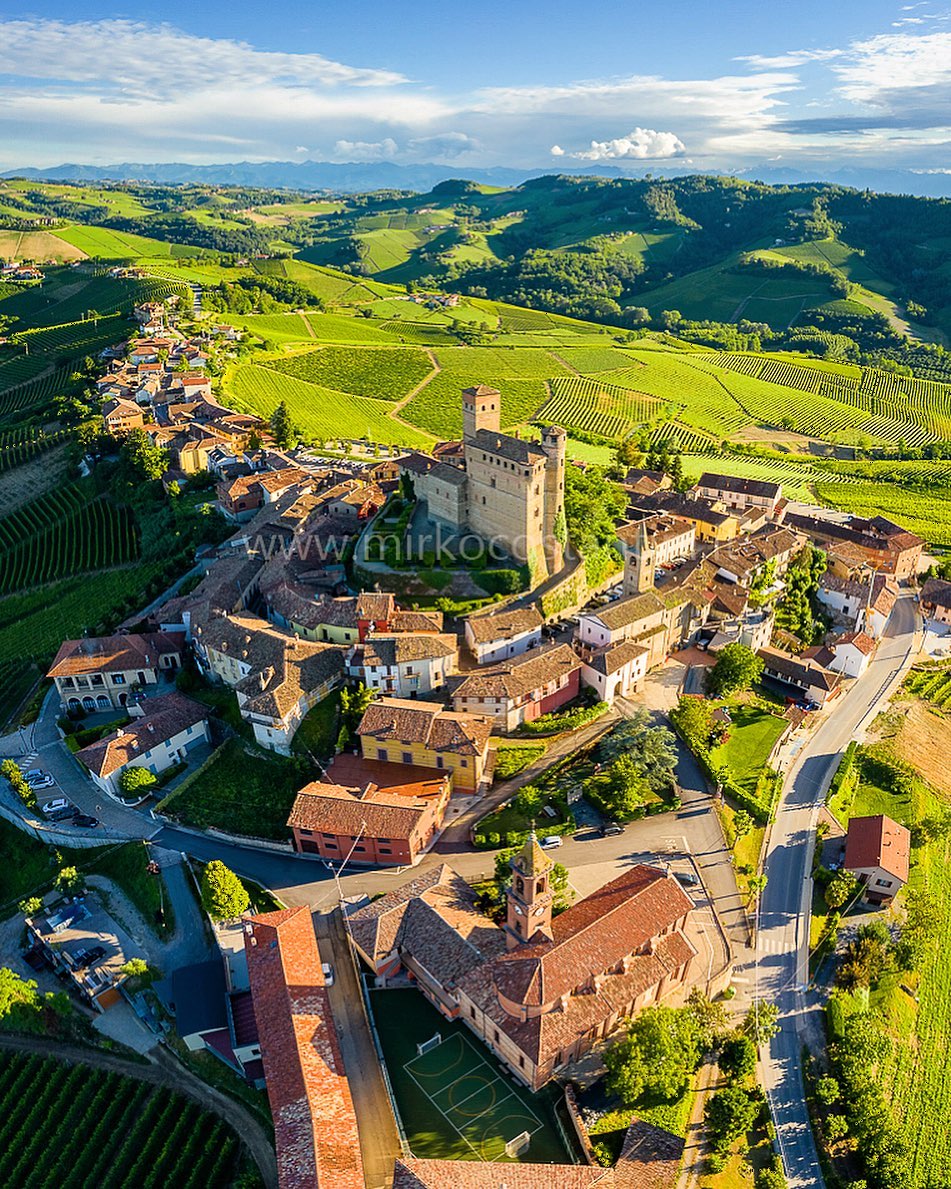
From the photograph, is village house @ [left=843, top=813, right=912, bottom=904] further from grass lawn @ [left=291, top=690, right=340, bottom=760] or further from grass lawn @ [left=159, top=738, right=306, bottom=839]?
grass lawn @ [left=159, top=738, right=306, bottom=839]

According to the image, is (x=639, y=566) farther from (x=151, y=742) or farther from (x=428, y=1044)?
(x=428, y=1044)

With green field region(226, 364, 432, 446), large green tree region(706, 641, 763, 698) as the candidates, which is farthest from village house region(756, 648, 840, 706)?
green field region(226, 364, 432, 446)

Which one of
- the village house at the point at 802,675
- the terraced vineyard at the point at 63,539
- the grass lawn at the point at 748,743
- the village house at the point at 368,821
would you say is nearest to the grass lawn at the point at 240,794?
the village house at the point at 368,821

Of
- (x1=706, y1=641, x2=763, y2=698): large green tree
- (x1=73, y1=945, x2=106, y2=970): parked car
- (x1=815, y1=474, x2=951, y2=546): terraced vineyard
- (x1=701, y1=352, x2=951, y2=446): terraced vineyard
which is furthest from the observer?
(x1=701, y1=352, x2=951, y2=446): terraced vineyard

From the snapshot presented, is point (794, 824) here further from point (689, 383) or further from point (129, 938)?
point (689, 383)

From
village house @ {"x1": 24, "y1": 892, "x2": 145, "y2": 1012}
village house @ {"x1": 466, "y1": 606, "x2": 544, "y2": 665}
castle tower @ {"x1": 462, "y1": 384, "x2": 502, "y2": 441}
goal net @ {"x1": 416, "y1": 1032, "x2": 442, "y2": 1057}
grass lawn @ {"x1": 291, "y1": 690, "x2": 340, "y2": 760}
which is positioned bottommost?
village house @ {"x1": 24, "y1": 892, "x2": 145, "y2": 1012}

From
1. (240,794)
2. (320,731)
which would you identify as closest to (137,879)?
(240,794)
